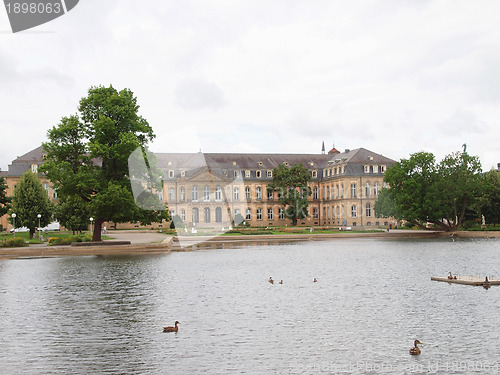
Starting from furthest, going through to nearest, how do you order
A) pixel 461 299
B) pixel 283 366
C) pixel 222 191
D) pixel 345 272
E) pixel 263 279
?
pixel 222 191, pixel 345 272, pixel 263 279, pixel 461 299, pixel 283 366

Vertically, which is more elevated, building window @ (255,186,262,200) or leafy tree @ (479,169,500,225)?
building window @ (255,186,262,200)

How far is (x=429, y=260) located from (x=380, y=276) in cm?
1178

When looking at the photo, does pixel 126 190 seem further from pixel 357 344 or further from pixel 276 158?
pixel 276 158

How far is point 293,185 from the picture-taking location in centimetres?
12394

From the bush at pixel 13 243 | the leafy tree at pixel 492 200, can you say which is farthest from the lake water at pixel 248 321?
the leafy tree at pixel 492 200

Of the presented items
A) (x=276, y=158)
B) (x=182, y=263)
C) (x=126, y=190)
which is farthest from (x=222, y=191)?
(x=182, y=263)

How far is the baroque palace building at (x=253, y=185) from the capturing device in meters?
126

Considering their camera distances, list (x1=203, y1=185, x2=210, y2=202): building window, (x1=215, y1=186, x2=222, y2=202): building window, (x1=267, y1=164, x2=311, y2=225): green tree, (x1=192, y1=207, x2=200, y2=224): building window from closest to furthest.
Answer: (x1=267, y1=164, x2=311, y2=225): green tree, (x1=192, y1=207, x2=200, y2=224): building window, (x1=203, y1=185, x2=210, y2=202): building window, (x1=215, y1=186, x2=222, y2=202): building window

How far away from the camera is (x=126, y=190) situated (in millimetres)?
57219

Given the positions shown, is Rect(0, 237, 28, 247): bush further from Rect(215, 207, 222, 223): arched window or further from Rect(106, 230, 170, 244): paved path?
Rect(215, 207, 222, 223): arched window

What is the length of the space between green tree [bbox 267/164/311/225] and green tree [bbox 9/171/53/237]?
176ft

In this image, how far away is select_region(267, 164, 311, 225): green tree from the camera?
123 meters

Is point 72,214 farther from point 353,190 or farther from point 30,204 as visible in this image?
point 353,190

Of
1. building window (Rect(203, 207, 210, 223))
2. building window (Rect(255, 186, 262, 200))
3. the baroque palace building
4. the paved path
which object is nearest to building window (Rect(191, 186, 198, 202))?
the baroque palace building
